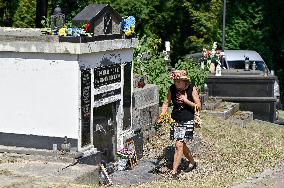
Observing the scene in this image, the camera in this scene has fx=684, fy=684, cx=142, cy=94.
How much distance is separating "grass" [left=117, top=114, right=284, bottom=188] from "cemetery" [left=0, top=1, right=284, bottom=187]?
0.06ft

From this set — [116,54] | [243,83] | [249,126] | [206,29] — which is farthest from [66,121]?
[206,29]

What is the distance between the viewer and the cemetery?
9633 millimetres

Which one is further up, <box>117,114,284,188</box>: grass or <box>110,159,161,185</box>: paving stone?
<box>117,114,284,188</box>: grass

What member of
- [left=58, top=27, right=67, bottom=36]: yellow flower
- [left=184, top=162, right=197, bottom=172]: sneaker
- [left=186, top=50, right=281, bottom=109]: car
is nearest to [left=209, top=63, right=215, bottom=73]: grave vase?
[left=186, top=50, right=281, bottom=109]: car

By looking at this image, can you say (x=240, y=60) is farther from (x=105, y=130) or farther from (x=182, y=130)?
(x=182, y=130)

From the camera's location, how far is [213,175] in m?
10.2

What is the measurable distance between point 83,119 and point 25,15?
22.9 m

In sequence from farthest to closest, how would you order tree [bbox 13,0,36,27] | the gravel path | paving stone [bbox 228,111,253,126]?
tree [bbox 13,0,36,27]
paving stone [bbox 228,111,253,126]
the gravel path

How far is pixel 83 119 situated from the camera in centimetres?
1010

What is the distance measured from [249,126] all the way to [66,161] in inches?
274

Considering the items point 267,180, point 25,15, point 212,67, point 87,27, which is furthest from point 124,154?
point 25,15

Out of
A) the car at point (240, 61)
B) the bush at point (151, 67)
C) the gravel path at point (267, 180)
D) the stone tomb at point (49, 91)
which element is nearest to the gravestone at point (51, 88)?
the stone tomb at point (49, 91)

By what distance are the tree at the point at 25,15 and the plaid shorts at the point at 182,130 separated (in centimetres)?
2257

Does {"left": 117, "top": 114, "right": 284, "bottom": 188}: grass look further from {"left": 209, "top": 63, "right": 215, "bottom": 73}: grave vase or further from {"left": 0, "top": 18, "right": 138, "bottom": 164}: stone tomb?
{"left": 209, "top": 63, "right": 215, "bottom": 73}: grave vase
